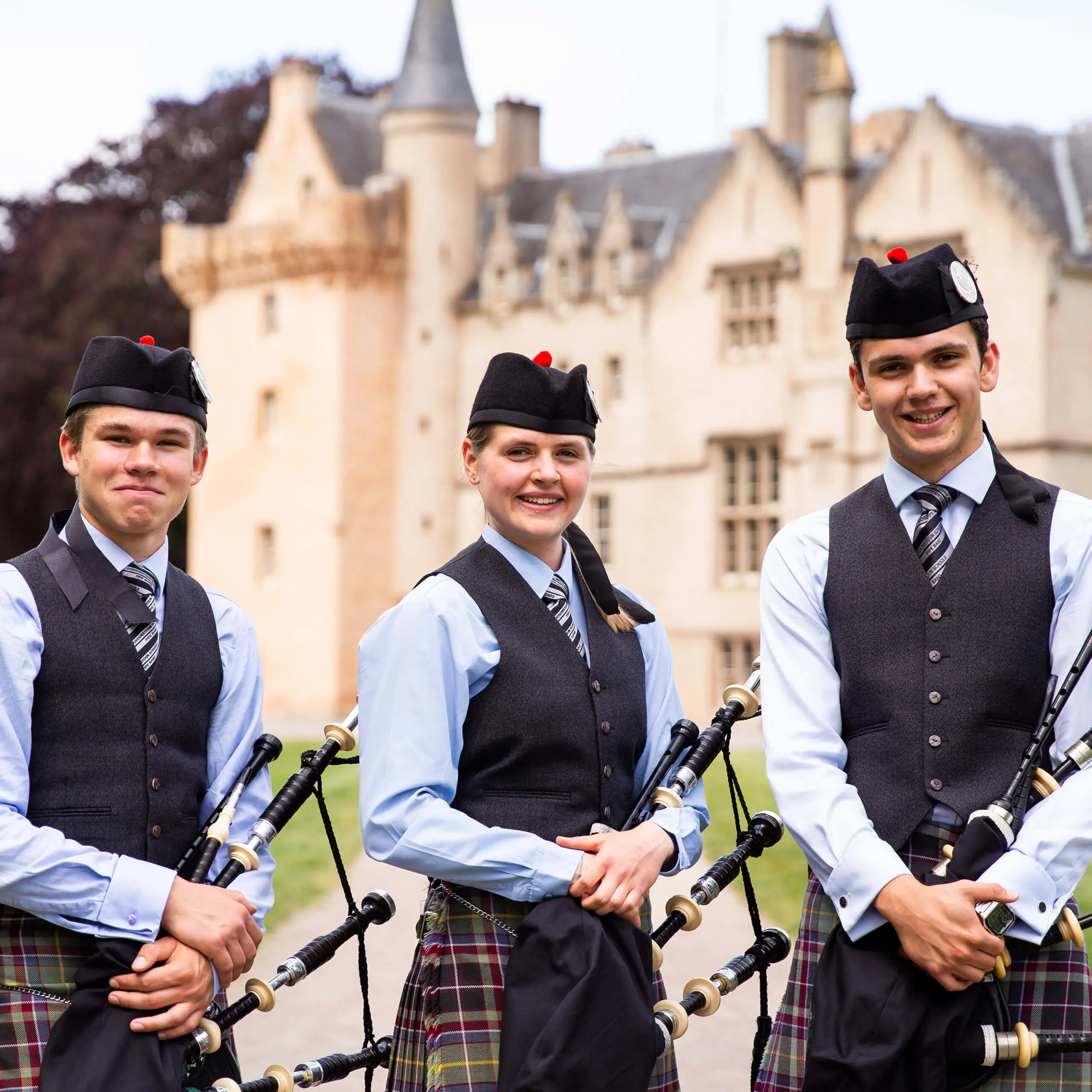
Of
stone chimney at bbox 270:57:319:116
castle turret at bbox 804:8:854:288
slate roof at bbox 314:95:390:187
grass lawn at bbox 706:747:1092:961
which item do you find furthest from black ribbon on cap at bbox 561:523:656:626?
stone chimney at bbox 270:57:319:116

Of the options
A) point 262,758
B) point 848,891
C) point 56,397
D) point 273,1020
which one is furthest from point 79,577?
point 56,397

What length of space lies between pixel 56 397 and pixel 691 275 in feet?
44.1

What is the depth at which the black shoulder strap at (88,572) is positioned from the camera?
11.7ft

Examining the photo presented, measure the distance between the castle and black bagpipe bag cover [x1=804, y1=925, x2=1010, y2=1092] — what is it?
19.1 metres

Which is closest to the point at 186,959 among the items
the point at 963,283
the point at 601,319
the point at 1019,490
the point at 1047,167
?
the point at 1019,490

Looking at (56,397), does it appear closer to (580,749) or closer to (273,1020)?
(273,1020)

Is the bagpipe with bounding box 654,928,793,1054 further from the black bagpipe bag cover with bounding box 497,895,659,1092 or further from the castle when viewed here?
the castle

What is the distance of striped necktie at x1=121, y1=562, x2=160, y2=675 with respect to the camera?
3.60m

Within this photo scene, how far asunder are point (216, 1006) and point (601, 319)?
22784 mm

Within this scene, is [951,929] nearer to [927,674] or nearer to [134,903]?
[927,674]

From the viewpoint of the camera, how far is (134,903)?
A: 3.38 m

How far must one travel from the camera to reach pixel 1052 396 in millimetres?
21594

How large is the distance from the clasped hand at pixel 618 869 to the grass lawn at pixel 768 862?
170 inches

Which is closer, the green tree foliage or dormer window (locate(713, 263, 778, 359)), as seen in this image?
dormer window (locate(713, 263, 778, 359))
